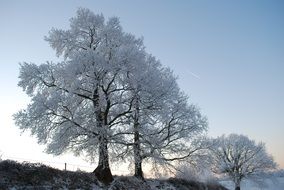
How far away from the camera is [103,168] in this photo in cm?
2450

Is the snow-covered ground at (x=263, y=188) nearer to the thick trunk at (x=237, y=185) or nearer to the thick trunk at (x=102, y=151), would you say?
the thick trunk at (x=237, y=185)

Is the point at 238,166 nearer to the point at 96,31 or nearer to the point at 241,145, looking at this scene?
the point at 241,145

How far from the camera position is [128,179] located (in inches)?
1083

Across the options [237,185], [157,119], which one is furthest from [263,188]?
[157,119]

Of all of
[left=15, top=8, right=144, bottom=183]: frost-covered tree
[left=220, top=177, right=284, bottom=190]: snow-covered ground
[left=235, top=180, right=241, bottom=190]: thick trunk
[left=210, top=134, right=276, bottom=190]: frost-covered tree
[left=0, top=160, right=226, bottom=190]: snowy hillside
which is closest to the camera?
[left=0, top=160, right=226, bottom=190]: snowy hillside

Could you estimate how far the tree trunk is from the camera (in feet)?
78.4

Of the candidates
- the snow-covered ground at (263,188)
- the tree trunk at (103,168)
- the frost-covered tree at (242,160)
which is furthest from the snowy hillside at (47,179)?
the snow-covered ground at (263,188)

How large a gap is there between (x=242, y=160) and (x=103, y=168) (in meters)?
39.0

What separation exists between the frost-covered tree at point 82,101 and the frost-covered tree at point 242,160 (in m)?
35.4

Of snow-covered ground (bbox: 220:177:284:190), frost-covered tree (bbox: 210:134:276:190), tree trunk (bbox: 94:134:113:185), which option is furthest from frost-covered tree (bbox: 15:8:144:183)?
Result: snow-covered ground (bbox: 220:177:284:190)

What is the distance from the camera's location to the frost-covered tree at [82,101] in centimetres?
2356

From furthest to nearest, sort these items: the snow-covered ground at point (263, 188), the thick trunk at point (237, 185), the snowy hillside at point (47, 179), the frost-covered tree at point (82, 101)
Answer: the snow-covered ground at point (263, 188) → the thick trunk at point (237, 185) → the frost-covered tree at point (82, 101) → the snowy hillside at point (47, 179)

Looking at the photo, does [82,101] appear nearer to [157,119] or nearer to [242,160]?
[157,119]

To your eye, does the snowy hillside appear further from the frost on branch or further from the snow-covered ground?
the snow-covered ground
